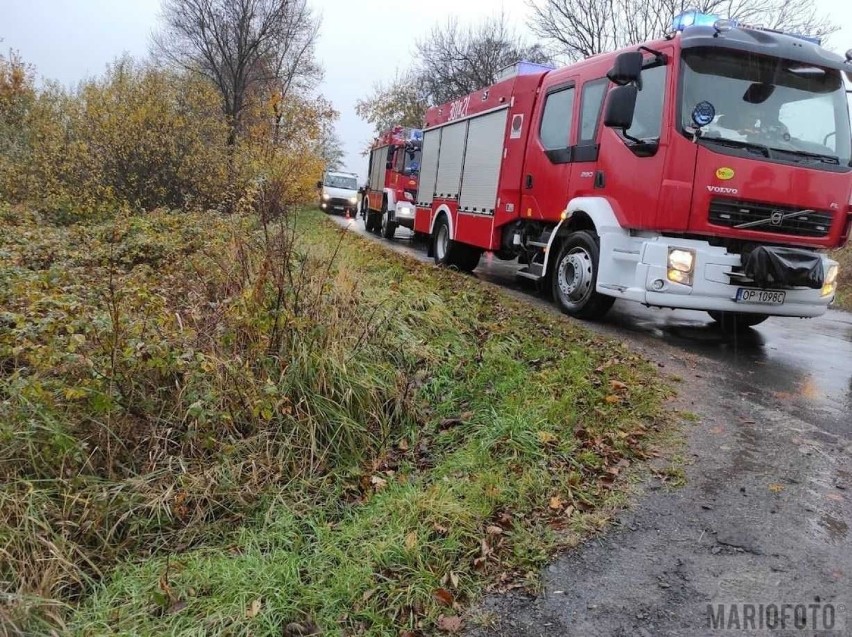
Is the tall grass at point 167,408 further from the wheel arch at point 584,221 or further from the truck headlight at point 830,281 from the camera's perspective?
the truck headlight at point 830,281

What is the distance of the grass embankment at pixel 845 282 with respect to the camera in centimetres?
1088

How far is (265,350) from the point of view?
13.4ft

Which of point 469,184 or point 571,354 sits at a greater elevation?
point 469,184

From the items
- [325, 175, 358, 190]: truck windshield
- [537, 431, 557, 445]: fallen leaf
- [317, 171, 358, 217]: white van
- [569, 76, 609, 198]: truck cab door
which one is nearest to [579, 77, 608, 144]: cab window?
[569, 76, 609, 198]: truck cab door

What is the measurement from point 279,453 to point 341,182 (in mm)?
25553

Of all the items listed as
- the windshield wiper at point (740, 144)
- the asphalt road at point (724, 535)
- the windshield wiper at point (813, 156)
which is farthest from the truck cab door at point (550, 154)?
the asphalt road at point (724, 535)

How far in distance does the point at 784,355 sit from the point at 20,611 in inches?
256

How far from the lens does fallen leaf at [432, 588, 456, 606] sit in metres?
2.46

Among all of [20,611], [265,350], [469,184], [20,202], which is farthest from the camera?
[20,202]

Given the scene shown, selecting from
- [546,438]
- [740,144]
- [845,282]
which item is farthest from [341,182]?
[546,438]

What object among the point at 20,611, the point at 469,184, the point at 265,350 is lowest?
the point at 20,611

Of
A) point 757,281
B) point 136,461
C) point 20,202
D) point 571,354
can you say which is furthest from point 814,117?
point 20,202

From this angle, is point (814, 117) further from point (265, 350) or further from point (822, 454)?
point (265, 350)

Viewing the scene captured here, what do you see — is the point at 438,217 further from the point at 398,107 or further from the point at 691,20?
the point at 398,107
